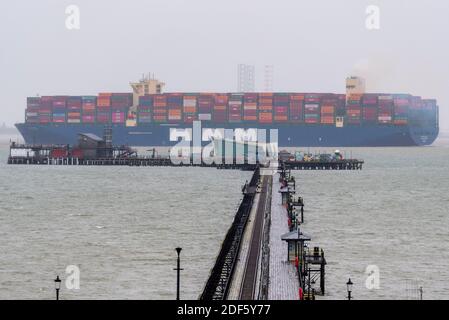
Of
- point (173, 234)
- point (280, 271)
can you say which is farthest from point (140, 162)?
point (280, 271)

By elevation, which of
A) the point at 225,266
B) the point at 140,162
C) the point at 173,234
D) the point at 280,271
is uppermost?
the point at 140,162

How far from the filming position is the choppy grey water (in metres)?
36.7

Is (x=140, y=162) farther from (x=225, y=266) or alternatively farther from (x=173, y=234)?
A: (x=225, y=266)

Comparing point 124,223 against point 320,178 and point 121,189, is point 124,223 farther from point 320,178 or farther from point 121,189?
point 320,178

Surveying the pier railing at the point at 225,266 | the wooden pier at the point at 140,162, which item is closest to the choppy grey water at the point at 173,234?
the pier railing at the point at 225,266

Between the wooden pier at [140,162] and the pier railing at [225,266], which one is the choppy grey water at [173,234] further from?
the wooden pier at [140,162]

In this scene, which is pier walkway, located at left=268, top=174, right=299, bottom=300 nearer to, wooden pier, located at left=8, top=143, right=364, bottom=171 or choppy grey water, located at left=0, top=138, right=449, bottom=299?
choppy grey water, located at left=0, top=138, right=449, bottom=299

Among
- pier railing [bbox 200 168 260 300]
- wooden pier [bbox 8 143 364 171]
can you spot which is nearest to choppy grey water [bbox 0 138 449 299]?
pier railing [bbox 200 168 260 300]

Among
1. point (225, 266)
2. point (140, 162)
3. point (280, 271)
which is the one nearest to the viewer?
point (225, 266)

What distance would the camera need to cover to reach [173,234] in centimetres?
5331

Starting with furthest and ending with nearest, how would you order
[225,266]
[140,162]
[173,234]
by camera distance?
1. [140,162]
2. [173,234]
3. [225,266]
